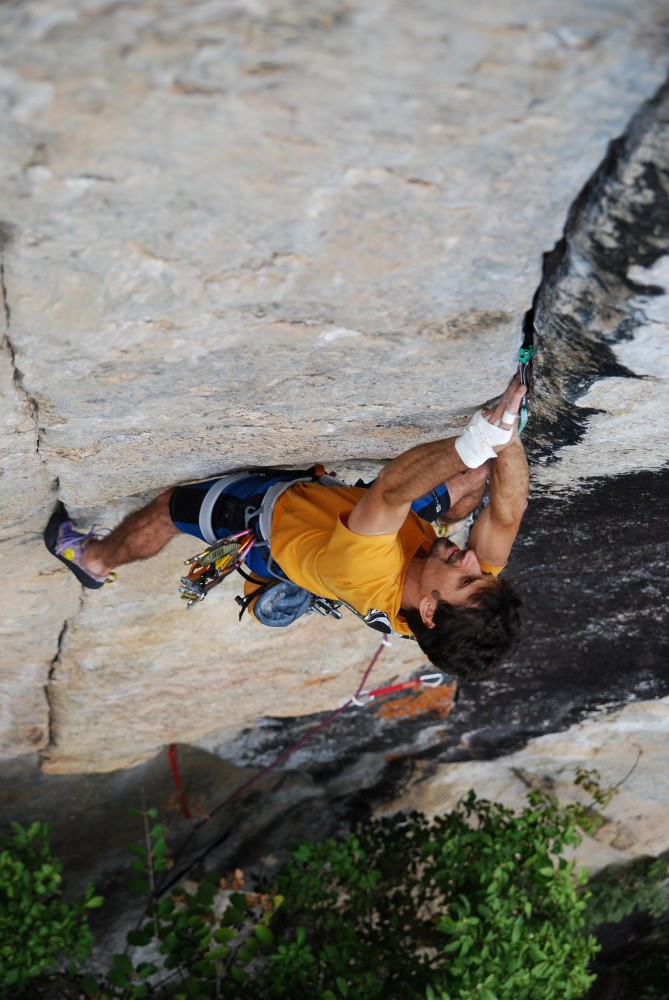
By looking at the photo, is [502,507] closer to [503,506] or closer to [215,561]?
[503,506]

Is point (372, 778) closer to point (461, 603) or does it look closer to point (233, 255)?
point (461, 603)

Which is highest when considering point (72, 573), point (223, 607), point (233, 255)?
point (233, 255)

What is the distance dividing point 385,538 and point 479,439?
1.50 ft

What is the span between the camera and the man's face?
2584 millimetres

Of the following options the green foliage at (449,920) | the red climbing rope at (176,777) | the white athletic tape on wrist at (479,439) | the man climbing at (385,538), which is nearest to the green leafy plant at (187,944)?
the green foliage at (449,920)

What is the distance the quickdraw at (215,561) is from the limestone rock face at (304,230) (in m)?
0.27

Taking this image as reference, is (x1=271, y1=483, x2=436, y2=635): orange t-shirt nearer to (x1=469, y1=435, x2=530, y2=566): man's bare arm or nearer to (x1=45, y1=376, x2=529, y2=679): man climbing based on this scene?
(x1=45, y1=376, x2=529, y2=679): man climbing

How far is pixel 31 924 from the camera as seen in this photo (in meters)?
3.68

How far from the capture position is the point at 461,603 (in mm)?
2602

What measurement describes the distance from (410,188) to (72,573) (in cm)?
226

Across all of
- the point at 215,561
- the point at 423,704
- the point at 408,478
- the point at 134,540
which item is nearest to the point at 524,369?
the point at 408,478

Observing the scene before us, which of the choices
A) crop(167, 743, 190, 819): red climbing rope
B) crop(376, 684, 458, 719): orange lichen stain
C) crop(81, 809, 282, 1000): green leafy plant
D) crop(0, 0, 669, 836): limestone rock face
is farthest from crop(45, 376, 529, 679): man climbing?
crop(167, 743, 190, 819): red climbing rope

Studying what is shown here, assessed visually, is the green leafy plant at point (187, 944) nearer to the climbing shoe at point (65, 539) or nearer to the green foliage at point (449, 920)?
the green foliage at point (449, 920)

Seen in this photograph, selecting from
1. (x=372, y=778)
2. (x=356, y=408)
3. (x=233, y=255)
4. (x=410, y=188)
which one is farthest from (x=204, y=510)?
(x=372, y=778)
